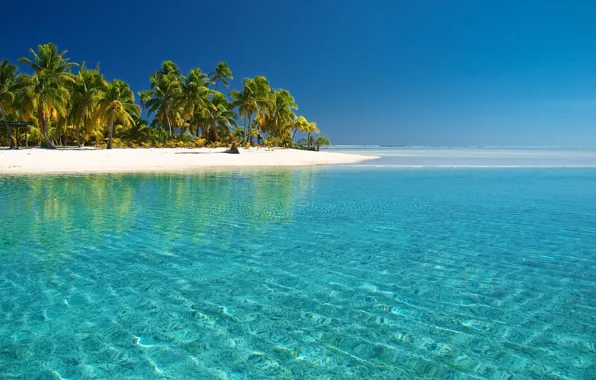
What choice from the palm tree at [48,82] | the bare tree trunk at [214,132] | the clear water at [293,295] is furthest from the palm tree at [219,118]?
the clear water at [293,295]

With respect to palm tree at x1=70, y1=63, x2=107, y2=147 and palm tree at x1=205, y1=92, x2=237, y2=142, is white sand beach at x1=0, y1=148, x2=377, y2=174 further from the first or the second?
palm tree at x1=205, y1=92, x2=237, y2=142

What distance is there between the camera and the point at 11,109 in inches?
1574

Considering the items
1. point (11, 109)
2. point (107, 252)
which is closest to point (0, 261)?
point (107, 252)

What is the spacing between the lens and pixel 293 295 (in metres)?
5.70

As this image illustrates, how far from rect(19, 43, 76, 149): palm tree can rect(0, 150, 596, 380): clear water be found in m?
29.7

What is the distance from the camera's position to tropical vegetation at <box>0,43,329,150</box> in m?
37.8

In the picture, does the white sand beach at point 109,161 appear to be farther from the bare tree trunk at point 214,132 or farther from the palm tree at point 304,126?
the palm tree at point 304,126

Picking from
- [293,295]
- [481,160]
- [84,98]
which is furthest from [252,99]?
[293,295]

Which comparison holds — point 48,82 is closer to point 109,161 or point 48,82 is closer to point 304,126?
point 109,161

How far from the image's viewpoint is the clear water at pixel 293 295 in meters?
3.96

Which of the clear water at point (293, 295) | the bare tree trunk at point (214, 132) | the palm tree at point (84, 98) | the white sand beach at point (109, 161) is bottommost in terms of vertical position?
the clear water at point (293, 295)

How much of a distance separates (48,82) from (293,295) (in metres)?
39.3

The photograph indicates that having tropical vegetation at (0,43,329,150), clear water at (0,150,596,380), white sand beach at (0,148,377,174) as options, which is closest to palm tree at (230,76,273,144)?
tropical vegetation at (0,43,329,150)

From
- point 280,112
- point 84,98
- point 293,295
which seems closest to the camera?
point 293,295
